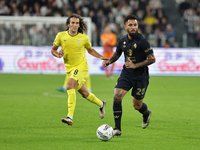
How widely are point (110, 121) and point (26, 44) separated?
13.1 m

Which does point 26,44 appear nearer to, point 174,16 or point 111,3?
point 111,3

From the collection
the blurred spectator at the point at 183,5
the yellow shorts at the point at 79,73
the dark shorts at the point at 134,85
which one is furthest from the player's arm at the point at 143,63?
the blurred spectator at the point at 183,5

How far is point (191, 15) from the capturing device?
26812mm

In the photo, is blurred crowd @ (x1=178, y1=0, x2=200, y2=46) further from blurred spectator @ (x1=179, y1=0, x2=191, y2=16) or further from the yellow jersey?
Answer: the yellow jersey

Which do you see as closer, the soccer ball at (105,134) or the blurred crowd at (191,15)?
the soccer ball at (105,134)

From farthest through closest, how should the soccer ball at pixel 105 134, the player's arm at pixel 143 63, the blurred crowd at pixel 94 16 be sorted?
the blurred crowd at pixel 94 16 → the player's arm at pixel 143 63 → the soccer ball at pixel 105 134

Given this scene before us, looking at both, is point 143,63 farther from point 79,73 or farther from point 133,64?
point 79,73

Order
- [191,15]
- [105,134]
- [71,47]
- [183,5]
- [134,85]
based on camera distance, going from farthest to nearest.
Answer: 1. [183,5]
2. [191,15]
3. [71,47]
4. [134,85]
5. [105,134]

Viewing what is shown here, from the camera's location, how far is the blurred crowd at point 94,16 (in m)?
20.6

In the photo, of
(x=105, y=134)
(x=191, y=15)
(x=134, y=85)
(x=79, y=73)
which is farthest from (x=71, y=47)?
(x=191, y=15)

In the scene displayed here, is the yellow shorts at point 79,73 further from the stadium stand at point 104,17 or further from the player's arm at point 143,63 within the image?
the stadium stand at point 104,17

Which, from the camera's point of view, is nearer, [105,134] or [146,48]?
[105,134]

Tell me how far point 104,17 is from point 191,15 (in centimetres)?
597

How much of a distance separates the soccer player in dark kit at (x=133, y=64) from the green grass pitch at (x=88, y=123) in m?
0.58
